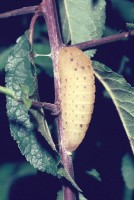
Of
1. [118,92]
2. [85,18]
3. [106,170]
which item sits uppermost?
[85,18]

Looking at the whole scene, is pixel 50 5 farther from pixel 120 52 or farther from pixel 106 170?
pixel 106 170

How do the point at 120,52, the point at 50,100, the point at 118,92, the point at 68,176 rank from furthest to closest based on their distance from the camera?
1. the point at 120,52
2. the point at 50,100
3. the point at 118,92
4. the point at 68,176

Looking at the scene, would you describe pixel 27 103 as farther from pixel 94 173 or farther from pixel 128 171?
pixel 128 171

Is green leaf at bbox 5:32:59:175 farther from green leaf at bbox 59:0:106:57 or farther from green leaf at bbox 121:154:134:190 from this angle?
green leaf at bbox 121:154:134:190

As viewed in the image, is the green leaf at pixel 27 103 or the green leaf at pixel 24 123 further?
the green leaf at pixel 24 123

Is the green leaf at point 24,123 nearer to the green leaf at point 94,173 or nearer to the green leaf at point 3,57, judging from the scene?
the green leaf at point 94,173

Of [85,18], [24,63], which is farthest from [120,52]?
[24,63]

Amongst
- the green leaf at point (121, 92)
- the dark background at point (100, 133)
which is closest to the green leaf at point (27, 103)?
the green leaf at point (121, 92)
